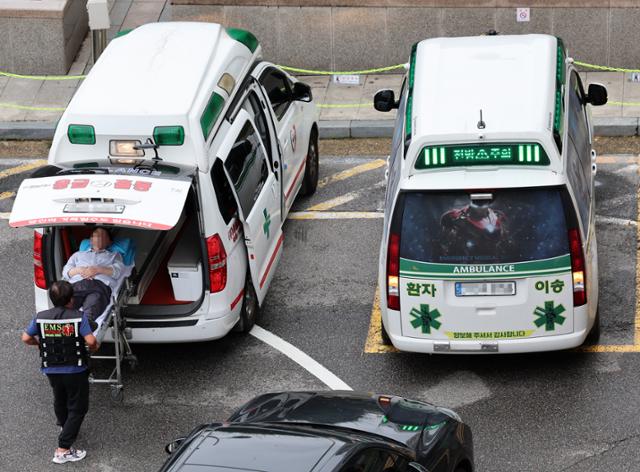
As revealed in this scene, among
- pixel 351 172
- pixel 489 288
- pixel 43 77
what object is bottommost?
pixel 351 172

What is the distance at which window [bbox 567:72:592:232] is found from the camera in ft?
34.6

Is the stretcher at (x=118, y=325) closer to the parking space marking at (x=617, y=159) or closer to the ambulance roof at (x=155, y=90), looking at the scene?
the ambulance roof at (x=155, y=90)

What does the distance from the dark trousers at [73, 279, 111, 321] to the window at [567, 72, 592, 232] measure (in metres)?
3.91

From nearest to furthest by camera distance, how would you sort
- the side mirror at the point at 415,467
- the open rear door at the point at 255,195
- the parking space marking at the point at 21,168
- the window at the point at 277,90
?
the side mirror at the point at 415,467 → the open rear door at the point at 255,195 → the window at the point at 277,90 → the parking space marking at the point at 21,168

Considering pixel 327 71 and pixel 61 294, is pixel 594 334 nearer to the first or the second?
pixel 61 294

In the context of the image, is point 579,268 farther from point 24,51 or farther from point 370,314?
point 24,51

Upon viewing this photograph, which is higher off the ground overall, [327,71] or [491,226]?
[491,226]

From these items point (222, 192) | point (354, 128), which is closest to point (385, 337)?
point (222, 192)

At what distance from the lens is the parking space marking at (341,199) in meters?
14.3

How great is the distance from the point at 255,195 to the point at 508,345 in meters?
2.91

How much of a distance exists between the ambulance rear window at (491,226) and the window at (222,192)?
173cm

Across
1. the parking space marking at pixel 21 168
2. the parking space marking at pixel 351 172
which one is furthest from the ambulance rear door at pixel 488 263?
the parking space marking at pixel 21 168

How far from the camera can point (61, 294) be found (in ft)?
31.7

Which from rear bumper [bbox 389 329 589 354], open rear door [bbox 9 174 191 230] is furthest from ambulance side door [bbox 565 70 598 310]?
open rear door [bbox 9 174 191 230]
